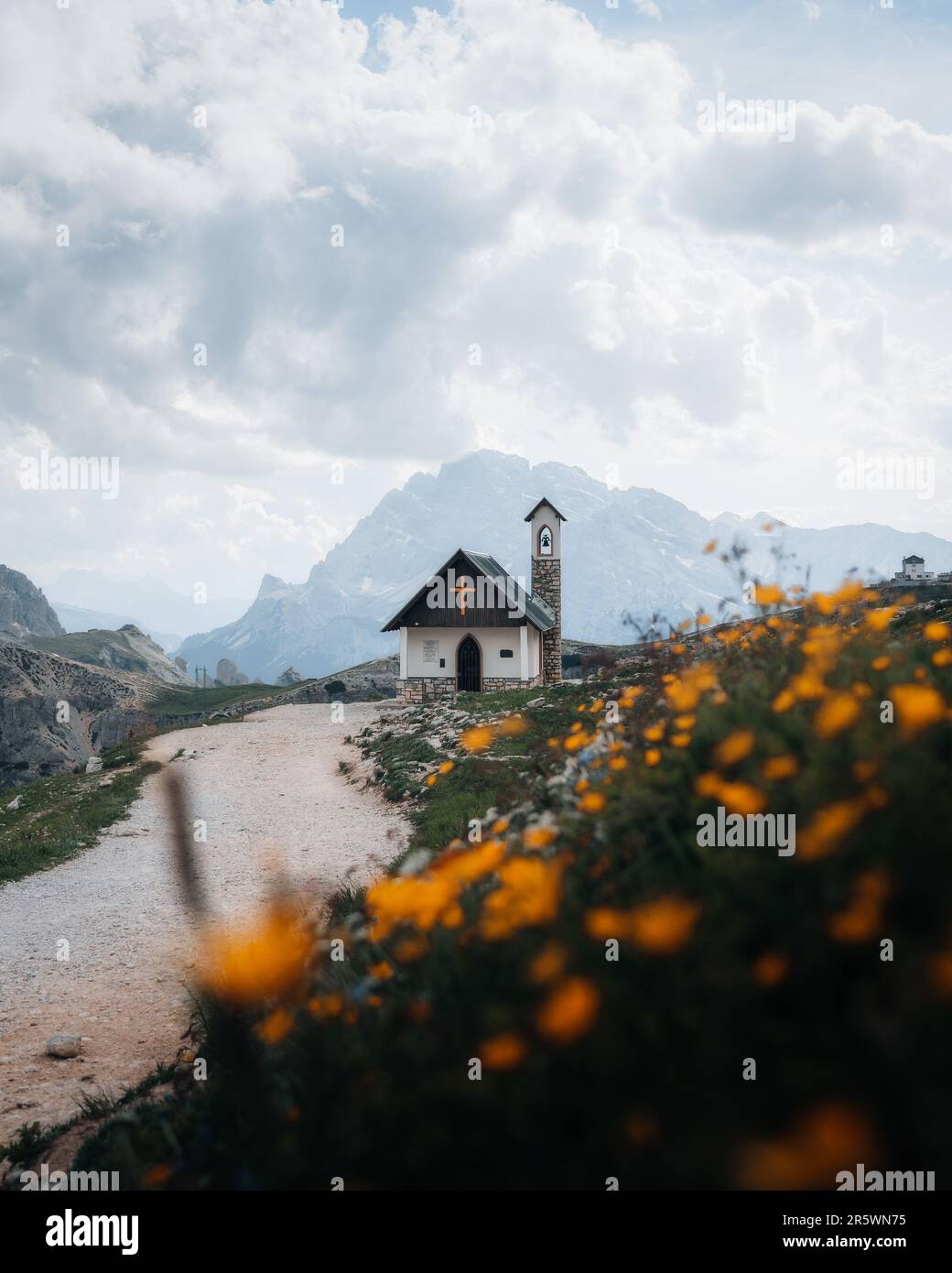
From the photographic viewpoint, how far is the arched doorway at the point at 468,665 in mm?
35375

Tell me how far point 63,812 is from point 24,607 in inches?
6601

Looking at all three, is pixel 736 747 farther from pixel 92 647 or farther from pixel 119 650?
pixel 92 647

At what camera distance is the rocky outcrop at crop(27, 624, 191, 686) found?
105 metres

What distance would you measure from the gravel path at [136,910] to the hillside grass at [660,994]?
0.92 metres

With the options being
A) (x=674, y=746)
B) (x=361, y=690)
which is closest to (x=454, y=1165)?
(x=674, y=746)

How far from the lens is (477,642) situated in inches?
1393

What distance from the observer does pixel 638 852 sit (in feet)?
10.1

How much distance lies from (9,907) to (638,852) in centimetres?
1221

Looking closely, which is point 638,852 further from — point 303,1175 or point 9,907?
point 9,907

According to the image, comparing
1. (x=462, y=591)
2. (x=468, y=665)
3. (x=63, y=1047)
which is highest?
(x=462, y=591)

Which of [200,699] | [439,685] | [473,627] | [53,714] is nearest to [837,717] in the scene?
[473,627]

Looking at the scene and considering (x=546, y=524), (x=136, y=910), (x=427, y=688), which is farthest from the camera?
(x=546, y=524)

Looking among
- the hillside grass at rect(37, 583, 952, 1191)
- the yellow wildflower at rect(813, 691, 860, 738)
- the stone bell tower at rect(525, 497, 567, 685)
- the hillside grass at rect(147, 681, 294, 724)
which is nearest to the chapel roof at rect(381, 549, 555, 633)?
the stone bell tower at rect(525, 497, 567, 685)

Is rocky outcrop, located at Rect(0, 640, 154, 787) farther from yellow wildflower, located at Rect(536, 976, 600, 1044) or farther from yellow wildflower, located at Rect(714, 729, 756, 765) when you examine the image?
yellow wildflower, located at Rect(536, 976, 600, 1044)
